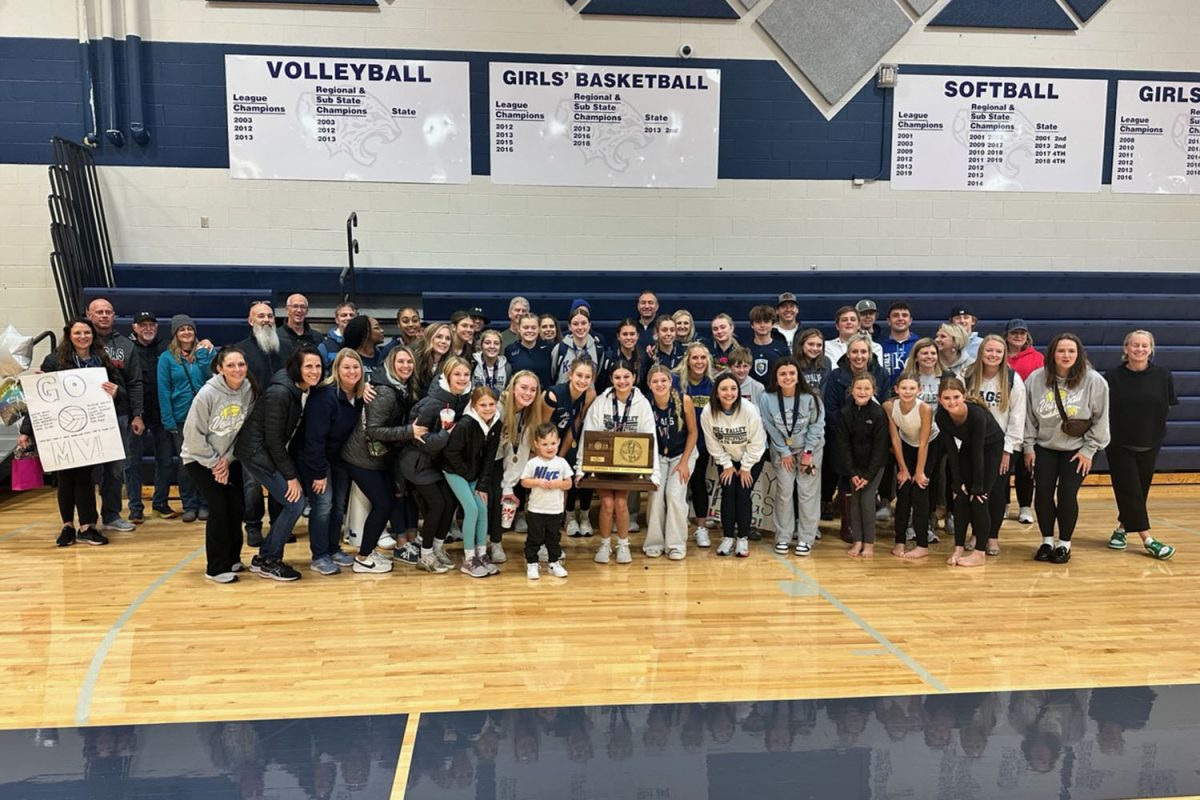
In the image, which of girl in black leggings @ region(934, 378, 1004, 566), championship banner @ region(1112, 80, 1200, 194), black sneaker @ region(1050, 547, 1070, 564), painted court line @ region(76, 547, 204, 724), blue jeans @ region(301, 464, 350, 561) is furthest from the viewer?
championship banner @ region(1112, 80, 1200, 194)

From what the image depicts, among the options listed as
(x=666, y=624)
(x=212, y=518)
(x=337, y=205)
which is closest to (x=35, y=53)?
(x=337, y=205)

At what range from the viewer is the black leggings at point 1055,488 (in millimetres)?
4961

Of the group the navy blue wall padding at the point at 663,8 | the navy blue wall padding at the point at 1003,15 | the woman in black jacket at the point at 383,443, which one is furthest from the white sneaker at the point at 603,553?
the navy blue wall padding at the point at 1003,15

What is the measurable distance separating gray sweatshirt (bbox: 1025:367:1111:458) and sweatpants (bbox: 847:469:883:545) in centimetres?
106

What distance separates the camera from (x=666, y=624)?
12.7 feet

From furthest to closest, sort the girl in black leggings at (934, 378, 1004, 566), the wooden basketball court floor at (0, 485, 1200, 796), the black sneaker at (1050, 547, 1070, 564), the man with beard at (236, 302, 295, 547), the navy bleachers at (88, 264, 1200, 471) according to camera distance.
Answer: the navy bleachers at (88, 264, 1200, 471) → the man with beard at (236, 302, 295, 547) → the black sneaker at (1050, 547, 1070, 564) → the girl in black leggings at (934, 378, 1004, 566) → the wooden basketball court floor at (0, 485, 1200, 796)

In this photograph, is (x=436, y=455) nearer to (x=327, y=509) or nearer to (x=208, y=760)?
(x=327, y=509)

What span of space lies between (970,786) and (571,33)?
773cm

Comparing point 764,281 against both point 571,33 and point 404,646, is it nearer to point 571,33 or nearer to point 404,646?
point 571,33

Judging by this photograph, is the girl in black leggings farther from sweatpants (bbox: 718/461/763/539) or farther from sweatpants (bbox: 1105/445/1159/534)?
sweatpants (bbox: 1105/445/1159/534)

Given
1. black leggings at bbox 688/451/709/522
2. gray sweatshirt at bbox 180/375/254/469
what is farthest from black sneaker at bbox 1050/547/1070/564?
gray sweatshirt at bbox 180/375/254/469

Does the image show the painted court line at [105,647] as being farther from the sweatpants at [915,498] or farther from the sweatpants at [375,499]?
the sweatpants at [915,498]

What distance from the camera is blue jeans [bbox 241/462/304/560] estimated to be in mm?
4355

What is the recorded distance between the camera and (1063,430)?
194 inches
